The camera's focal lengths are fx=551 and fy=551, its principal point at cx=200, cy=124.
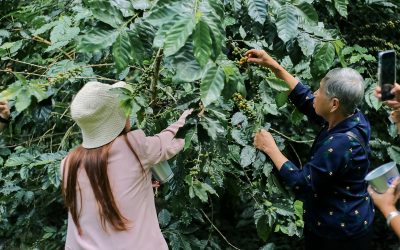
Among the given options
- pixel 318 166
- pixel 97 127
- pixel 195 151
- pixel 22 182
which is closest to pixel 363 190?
pixel 318 166

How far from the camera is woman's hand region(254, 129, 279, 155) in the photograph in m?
1.88

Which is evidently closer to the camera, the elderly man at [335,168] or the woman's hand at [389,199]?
the woman's hand at [389,199]

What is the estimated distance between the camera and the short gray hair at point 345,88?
5.98 feet

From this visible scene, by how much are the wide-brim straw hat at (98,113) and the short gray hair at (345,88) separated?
2.27 ft

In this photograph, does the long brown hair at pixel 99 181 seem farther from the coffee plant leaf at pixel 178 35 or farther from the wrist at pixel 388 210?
the wrist at pixel 388 210

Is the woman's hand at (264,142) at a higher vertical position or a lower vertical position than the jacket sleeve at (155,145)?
lower

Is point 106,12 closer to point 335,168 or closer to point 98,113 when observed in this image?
point 98,113

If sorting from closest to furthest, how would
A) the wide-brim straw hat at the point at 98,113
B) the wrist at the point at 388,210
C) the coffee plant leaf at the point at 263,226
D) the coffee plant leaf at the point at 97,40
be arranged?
the coffee plant leaf at the point at 97,40 → the wrist at the point at 388,210 → the wide-brim straw hat at the point at 98,113 → the coffee plant leaf at the point at 263,226

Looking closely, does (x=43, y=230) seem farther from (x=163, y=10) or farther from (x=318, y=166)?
(x=163, y=10)

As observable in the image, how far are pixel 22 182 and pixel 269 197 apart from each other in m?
1.21

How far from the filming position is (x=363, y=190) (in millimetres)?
1962

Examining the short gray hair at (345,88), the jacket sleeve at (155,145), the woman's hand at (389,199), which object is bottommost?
the jacket sleeve at (155,145)

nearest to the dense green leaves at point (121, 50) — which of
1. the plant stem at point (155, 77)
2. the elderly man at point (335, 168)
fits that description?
the plant stem at point (155, 77)

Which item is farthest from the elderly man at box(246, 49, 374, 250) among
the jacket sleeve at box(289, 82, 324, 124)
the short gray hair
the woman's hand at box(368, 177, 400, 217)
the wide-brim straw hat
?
the wide-brim straw hat
